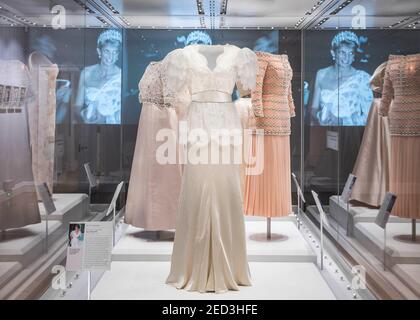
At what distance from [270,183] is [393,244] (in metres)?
1.50

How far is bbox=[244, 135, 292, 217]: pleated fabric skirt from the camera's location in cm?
496

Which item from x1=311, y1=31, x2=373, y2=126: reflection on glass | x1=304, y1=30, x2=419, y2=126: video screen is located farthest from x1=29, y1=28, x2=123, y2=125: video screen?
x1=311, y1=31, x2=373, y2=126: reflection on glass

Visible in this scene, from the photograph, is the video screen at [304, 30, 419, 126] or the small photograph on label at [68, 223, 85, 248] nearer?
the small photograph on label at [68, 223, 85, 248]

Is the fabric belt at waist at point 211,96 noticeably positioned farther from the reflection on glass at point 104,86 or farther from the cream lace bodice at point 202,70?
the reflection on glass at point 104,86

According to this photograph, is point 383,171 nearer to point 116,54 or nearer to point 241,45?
point 241,45

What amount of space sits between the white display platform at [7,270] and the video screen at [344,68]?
→ 9.55 ft

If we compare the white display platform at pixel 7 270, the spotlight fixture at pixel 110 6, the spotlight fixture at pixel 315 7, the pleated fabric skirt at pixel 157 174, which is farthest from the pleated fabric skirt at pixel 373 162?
the white display platform at pixel 7 270

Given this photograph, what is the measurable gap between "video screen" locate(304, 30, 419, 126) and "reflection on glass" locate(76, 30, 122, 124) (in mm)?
1762

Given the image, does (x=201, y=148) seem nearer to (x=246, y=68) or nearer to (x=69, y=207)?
(x=246, y=68)

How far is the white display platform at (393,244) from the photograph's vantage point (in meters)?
3.54

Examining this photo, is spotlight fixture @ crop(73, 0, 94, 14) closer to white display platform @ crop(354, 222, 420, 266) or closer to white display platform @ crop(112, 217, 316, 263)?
white display platform @ crop(112, 217, 316, 263)

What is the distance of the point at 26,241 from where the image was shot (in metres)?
3.52
